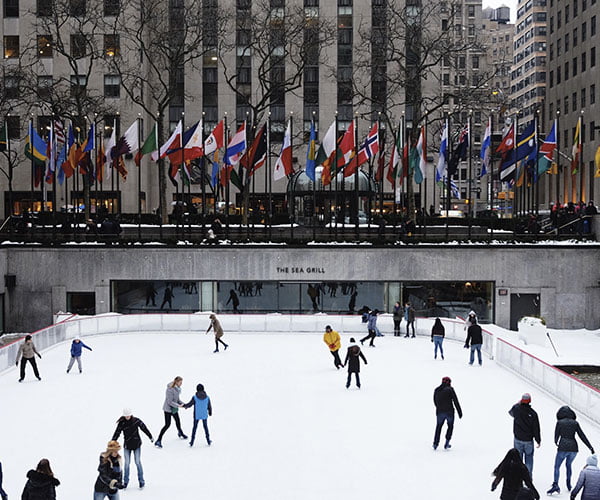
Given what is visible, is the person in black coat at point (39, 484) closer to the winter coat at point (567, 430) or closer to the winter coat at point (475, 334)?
the winter coat at point (567, 430)

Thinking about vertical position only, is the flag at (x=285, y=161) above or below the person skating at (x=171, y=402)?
above

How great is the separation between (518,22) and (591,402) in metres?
112

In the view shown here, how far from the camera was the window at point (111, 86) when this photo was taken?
2154 inches

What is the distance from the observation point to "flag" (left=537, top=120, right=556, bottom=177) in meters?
28.9

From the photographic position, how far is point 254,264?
30281 mm

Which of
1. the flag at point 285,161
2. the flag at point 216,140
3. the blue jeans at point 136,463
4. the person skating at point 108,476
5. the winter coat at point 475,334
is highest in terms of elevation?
the flag at point 216,140

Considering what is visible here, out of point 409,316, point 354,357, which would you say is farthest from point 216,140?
point 354,357

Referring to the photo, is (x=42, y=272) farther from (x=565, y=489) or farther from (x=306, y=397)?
(x=565, y=489)

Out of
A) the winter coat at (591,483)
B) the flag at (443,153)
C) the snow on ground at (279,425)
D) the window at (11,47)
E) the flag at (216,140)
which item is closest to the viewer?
the winter coat at (591,483)

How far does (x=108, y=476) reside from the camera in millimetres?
8875

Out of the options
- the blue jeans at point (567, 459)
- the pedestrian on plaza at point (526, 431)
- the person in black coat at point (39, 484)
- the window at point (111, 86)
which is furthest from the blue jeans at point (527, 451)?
the window at point (111, 86)

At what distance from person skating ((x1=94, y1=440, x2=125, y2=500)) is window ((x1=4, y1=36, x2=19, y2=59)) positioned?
176 feet

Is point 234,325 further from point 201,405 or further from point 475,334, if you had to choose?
point 201,405

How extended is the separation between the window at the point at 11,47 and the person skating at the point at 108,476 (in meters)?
53.6
